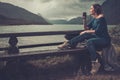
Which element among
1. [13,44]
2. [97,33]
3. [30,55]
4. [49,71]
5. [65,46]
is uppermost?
[97,33]

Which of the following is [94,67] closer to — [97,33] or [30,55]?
[97,33]

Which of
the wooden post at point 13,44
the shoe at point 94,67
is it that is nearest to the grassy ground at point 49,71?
the shoe at point 94,67

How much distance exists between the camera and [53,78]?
8.99 meters

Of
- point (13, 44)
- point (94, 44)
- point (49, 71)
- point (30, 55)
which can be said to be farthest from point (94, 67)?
point (13, 44)

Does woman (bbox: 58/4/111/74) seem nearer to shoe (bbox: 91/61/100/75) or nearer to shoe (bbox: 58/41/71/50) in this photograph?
shoe (bbox: 91/61/100/75)

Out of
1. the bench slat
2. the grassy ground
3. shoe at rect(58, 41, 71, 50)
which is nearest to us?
the bench slat

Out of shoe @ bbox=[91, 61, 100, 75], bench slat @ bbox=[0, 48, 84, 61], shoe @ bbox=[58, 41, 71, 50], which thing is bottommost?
shoe @ bbox=[91, 61, 100, 75]

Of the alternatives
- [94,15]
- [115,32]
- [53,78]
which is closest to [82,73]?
[53,78]

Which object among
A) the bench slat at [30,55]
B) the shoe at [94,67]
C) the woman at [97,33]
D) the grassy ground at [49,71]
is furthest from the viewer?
the shoe at [94,67]

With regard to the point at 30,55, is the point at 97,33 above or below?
above

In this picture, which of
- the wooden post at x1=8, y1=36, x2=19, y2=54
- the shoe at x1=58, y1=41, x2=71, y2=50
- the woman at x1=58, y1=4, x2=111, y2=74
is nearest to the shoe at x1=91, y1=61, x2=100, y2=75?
the woman at x1=58, y1=4, x2=111, y2=74

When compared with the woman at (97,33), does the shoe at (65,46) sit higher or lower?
lower

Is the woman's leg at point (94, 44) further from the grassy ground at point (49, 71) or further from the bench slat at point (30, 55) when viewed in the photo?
the grassy ground at point (49, 71)

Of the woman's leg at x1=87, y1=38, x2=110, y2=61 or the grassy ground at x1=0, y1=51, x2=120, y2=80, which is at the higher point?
the woman's leg at x1=87, y1=38, x2=110, y2=61
